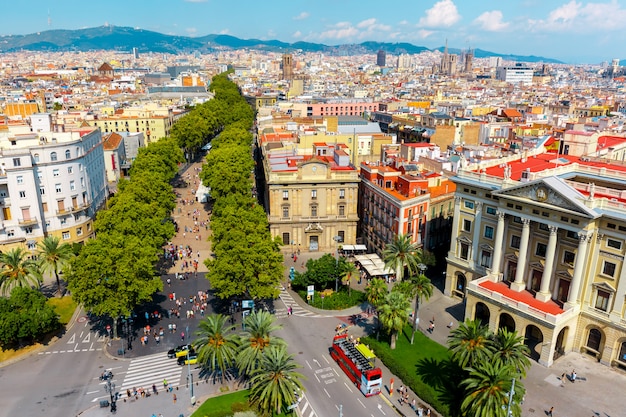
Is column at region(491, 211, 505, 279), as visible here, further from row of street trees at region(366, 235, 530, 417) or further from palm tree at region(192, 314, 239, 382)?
palm tree at region(192, 314, 239, 382)

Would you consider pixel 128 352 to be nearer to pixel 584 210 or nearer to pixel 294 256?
pixel 294 256

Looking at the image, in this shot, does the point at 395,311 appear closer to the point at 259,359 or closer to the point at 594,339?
the point at 259,359

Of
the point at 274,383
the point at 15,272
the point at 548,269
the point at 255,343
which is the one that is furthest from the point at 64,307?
the point at 548,269

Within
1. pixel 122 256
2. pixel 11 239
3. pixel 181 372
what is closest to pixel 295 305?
pixel 181 372

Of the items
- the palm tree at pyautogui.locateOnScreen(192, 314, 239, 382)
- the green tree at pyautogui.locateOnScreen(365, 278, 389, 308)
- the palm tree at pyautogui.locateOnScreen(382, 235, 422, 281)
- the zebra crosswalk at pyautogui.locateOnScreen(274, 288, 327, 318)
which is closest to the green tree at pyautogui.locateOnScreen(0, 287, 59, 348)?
the palm tree at pyautogui.locateOnScreen(192, 314, 239, 382)

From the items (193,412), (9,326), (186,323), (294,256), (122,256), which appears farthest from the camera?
(294,256)

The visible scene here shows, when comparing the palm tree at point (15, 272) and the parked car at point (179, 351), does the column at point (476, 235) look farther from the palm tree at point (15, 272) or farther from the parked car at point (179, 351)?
the palm tree at point (15, 272)
